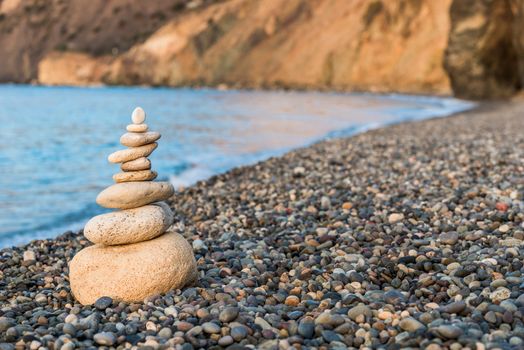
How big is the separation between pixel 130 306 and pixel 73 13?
111m

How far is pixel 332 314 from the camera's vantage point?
183 inches

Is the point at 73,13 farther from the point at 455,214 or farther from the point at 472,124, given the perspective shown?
the point at 455,214

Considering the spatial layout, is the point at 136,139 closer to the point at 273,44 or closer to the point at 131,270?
the point at 131,270

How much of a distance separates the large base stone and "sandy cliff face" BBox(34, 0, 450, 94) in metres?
54.8

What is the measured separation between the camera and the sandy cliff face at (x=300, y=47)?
6159 centimetres

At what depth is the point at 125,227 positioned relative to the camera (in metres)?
5.44

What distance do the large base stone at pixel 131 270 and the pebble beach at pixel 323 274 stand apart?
0.12 meters

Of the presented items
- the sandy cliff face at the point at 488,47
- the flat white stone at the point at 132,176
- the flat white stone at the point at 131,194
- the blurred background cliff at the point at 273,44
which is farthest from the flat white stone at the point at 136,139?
the sandy cliff face at the point at 488,47

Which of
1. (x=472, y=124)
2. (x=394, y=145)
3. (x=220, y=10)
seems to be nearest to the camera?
(x=394, y=145)

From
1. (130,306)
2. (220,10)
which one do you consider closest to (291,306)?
(130,306)

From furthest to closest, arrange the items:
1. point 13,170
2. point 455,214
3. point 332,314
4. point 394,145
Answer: point 13,170
point 394,145
point 455,214
point 332,314

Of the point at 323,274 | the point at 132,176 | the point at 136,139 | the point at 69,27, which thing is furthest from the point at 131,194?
the point at 69,27

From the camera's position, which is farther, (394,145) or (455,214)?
(394,145)

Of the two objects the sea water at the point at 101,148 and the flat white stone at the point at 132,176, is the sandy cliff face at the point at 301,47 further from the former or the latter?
the flat white stone at the point at 132,176
